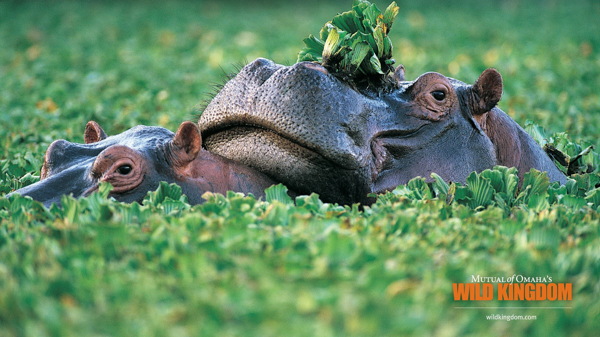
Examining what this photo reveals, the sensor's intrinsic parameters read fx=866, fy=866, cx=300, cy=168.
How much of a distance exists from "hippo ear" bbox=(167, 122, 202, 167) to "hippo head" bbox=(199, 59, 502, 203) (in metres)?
0.22

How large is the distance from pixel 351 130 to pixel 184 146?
703mm

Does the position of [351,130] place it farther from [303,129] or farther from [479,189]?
[479,189]

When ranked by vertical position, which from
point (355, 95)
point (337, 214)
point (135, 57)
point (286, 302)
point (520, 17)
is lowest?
point (286, 302)

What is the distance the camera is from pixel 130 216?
3.12 metres

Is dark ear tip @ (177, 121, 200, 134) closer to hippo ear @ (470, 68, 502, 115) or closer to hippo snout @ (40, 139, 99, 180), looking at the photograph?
hippo snout @ (40, 139, 99, 180)

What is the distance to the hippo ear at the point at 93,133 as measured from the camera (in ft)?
13.3

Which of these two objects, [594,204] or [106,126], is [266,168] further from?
[106,126]

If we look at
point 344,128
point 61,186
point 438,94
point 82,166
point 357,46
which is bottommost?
point 61,186

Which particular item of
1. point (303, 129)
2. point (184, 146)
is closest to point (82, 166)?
point (184, 146)

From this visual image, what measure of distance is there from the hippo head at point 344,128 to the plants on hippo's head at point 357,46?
84mm

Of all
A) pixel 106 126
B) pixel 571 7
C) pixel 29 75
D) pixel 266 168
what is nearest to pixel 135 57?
pixel 29 75

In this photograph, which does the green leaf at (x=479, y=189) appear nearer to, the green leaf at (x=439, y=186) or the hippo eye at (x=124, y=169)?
the green leaf at (x=439, y=186)

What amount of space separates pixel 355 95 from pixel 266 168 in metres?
0.50

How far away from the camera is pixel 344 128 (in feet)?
11.8
